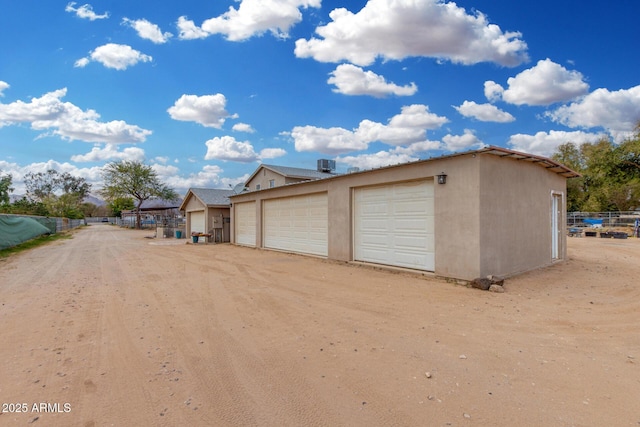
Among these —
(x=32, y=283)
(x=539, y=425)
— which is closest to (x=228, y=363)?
(x=539, y=425)

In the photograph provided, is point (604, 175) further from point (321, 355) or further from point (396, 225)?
point (321, 355)

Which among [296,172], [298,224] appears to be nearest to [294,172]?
[296,172]

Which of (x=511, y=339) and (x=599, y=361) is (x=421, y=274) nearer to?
(x=511, y=339)

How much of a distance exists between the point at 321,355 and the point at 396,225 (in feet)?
20.1

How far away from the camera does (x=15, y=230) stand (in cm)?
1689

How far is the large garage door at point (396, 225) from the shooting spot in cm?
855

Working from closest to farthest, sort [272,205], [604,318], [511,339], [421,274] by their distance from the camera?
[511,339] → [604,318] → [421,274] → [272,205]

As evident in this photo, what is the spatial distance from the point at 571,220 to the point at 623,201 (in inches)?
341

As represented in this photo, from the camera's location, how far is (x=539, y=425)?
251 cm

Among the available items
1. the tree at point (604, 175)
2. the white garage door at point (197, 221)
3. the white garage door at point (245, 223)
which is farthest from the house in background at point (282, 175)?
the tree at point (604, 175)

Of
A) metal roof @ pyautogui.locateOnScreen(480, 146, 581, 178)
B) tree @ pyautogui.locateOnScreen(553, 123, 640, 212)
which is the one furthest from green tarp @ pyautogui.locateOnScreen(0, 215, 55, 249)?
tree @ pyautogui.locateOnScreen(553, 123, 640, 212)

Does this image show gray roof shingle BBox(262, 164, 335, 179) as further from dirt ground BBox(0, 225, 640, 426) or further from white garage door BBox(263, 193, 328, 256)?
dirt ground BBox(0, 225, 640, 426)

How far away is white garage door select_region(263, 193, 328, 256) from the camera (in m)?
12.5

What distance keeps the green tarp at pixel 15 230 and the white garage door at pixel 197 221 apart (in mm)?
9330
